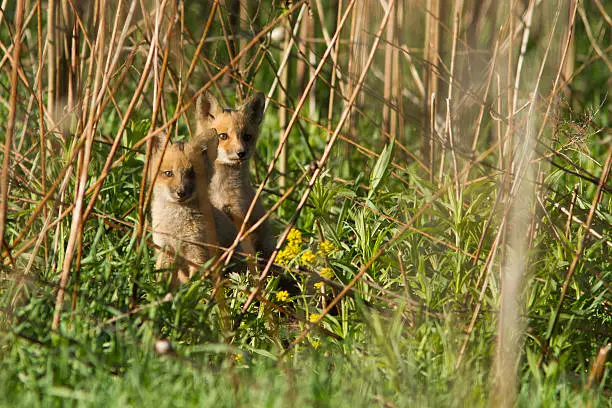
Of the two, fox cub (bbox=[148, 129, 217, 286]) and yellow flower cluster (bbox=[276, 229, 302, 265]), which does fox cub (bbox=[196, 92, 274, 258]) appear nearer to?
fox cub (bbox=[148, 129, 217, 286])

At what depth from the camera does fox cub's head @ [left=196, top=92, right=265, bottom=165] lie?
206 inches

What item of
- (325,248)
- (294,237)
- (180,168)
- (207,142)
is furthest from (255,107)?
(325,248)

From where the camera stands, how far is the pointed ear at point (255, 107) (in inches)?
206

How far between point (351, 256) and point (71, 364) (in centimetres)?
197

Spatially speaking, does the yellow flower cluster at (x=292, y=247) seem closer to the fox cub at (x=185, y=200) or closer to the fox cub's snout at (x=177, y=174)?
the fox cub at (x=185, y=200)

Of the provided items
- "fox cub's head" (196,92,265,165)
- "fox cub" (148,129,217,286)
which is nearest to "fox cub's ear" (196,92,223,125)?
"fox cub's head" (196,92,265,165)

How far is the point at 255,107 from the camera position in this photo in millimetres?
5301

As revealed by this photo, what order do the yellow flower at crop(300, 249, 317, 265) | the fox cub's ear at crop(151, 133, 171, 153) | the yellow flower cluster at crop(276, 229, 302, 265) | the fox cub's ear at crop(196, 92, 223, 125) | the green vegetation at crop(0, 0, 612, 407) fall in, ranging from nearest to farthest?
the green vegetation at crop(0, 0, 612, 407) → the yellow flower at crop(300, 249, 317, 265) → the yellow flower cluster at crop(276, 229, 302, 265) → the fox cub's ear at crop(151, 133, 171, 153) → the fox cub's ear at crop(196, 92, 223, 125)

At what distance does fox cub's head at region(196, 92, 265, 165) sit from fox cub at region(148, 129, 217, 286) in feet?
1.76

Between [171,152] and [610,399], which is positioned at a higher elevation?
[171,152]

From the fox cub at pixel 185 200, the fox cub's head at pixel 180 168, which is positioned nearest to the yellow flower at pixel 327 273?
the fox cub at pixel 185 200

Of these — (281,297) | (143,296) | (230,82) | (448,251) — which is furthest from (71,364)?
(230,82)

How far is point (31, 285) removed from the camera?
3.67 meters

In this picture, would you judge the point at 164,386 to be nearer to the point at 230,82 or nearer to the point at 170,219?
the point at 170,219
